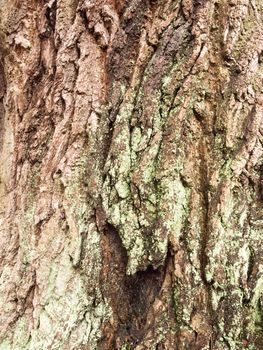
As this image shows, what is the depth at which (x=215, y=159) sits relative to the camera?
2357 millimetres

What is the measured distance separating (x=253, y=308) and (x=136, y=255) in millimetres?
554

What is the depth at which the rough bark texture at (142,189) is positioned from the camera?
2172 millimetres

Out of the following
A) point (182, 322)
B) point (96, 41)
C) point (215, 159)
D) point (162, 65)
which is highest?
point (96, 41)

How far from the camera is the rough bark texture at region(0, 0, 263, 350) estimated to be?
7.13ft

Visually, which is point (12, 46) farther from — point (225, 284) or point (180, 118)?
point (225, 284)

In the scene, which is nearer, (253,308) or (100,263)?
(253,308)

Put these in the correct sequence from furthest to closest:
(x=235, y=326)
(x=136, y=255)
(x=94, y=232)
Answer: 1. (x=94, y=232)
2. (x=136, y=255)
3. (x=235, y=326)

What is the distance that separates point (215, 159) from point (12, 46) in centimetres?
162

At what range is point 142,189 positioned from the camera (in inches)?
91.7

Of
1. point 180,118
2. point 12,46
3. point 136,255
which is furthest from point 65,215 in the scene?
point 12,46

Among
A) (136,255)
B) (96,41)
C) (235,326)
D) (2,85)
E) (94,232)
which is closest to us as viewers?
(235,326)

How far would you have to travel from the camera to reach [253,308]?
214 cm

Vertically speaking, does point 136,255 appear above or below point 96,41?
below

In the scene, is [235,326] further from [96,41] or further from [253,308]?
[96,41]
